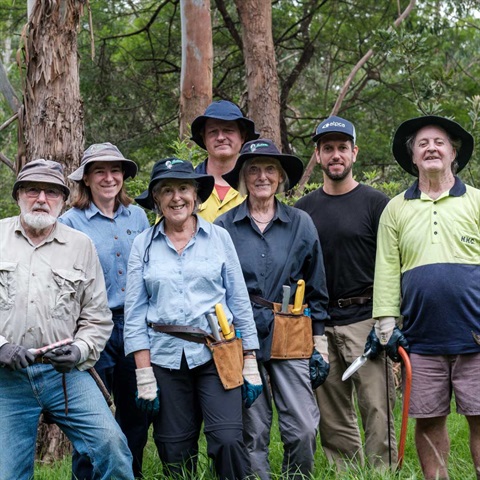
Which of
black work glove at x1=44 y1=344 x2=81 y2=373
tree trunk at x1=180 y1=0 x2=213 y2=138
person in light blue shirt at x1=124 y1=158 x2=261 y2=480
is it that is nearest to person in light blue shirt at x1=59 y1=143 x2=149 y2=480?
person in light blue shirt at x1=124 y1=158 x2=261 y2=480

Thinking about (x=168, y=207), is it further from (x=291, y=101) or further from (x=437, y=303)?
(x=291, y=101)

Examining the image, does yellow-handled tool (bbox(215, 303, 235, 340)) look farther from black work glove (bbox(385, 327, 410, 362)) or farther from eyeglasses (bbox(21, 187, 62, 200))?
eyeglasses (bbox(21, 187, 62, 200))

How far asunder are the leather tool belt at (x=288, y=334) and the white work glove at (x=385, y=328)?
0.51 m

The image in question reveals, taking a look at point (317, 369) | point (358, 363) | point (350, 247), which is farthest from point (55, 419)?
point (350, 247)

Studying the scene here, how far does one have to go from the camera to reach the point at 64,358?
449cm

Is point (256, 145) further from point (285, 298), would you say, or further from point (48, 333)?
point (48, 333)

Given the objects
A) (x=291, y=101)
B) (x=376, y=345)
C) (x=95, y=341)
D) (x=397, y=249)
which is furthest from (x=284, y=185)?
(x=291, y=101)

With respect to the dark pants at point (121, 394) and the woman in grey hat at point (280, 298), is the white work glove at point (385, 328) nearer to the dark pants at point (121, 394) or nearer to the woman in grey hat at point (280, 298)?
the woman in grey hat at point (280, 298)

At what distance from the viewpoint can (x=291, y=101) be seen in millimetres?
18656

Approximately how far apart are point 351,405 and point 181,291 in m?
1.91

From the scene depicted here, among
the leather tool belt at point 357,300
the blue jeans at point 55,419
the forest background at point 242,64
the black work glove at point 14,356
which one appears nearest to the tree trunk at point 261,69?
the forest background at point 242,64

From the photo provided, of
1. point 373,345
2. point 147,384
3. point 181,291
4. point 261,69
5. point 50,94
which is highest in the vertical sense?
point 261,69

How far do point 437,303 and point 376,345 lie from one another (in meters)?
0.54

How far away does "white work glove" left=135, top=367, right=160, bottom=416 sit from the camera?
4652 millimetres
